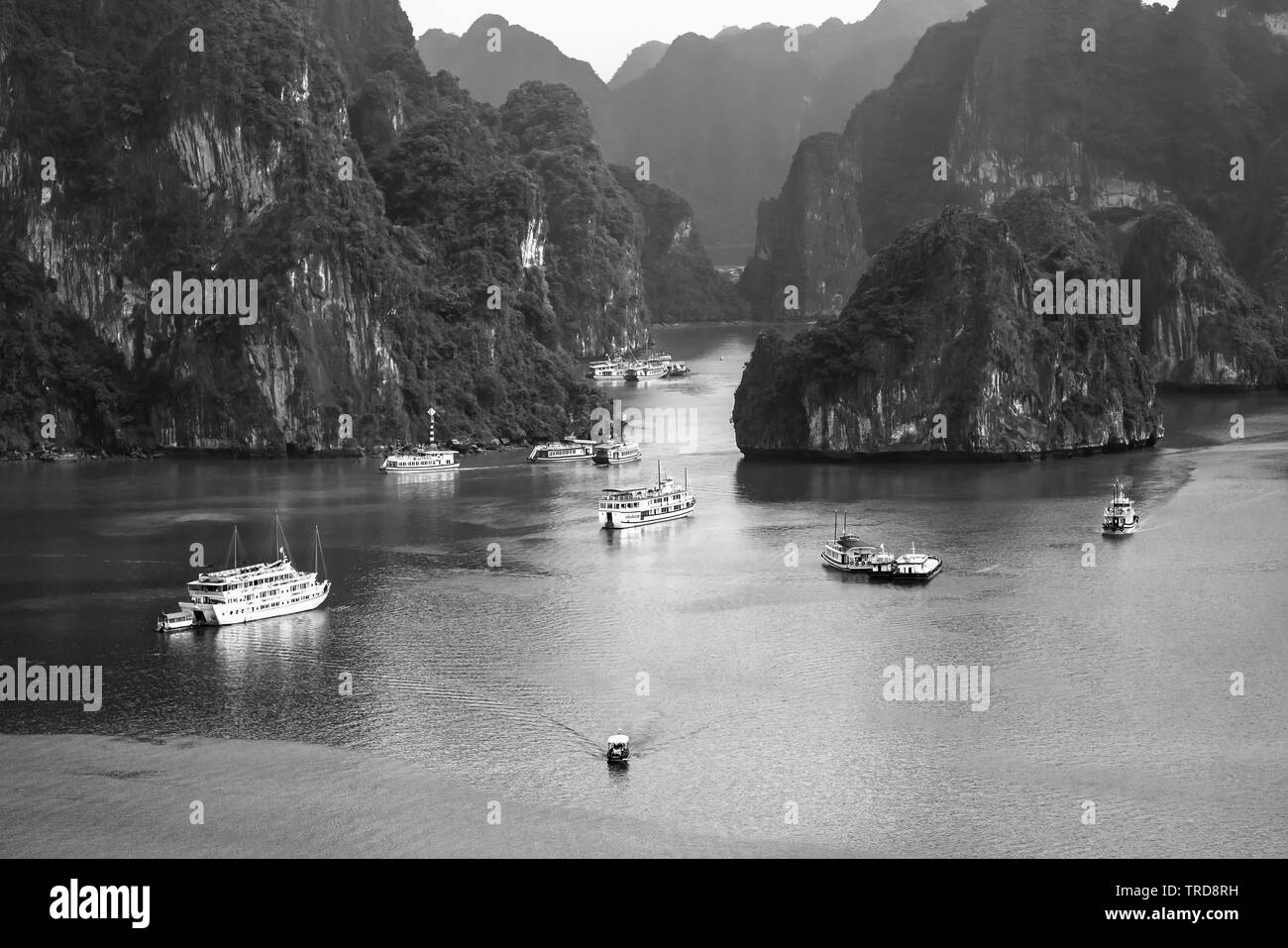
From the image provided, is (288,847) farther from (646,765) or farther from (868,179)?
(868,179)

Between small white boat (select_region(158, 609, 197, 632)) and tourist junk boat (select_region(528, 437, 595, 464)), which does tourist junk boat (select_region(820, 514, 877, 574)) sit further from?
tourist junk boat (select_region(528, 437, 595, 464))

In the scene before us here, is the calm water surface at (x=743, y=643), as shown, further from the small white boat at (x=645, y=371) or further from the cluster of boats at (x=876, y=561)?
the small white boat at (x=645, y=371)

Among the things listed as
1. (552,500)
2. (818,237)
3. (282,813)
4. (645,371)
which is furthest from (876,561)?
(818,237)

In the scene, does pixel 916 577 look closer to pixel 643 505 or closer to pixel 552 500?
pixel 643 505

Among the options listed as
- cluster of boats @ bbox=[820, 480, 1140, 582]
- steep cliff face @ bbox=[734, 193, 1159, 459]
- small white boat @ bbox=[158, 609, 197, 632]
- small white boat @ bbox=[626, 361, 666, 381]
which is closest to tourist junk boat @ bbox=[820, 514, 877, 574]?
cluster of boats @ bbox=[820, 480, 1140, 582]

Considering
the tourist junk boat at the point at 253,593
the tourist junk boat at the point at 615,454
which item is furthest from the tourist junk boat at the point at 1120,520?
the tourist junk boat at the point at 253,593

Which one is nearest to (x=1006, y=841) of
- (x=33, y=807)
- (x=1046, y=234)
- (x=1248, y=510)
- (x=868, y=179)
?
(x=33, y=807)
